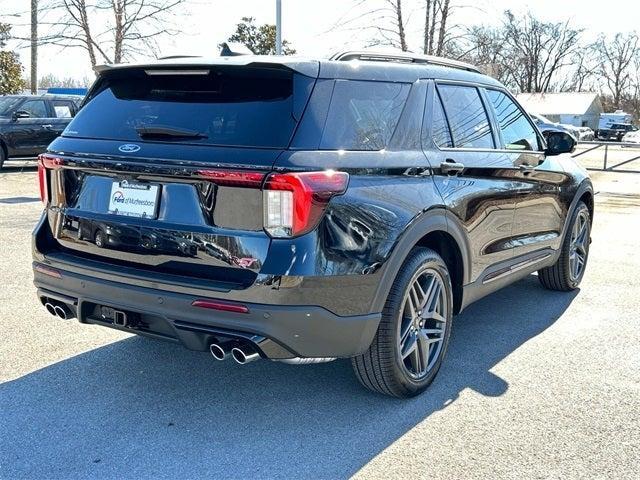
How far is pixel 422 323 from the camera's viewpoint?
3.82 m

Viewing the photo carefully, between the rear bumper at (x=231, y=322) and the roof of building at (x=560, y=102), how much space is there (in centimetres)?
7505

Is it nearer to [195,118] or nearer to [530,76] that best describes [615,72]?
[530,76]

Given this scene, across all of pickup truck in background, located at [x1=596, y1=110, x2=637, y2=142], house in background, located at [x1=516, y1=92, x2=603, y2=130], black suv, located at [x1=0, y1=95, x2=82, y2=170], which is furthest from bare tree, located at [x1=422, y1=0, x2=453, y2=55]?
house in background, located at [x1=516, y1=92, x2=603, y2=130]

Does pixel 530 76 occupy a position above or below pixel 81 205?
above

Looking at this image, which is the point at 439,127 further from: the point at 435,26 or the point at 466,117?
the point at 435,26

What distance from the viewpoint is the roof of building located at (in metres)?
74.8

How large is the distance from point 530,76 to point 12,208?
275ft

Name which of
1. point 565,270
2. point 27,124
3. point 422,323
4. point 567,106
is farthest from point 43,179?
point 567,106

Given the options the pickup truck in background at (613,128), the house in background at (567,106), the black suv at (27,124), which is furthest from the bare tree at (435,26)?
the house in background at (567,106)

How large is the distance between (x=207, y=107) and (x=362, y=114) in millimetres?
769

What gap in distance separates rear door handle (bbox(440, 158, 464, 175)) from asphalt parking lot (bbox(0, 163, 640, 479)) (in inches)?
48.6

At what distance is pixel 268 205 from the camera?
295cm

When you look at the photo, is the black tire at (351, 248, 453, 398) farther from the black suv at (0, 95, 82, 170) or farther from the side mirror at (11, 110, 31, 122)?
the side mirror at (11, 110, 31, 122)

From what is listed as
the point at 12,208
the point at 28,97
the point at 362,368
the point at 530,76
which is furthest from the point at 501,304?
the point at 530,76
